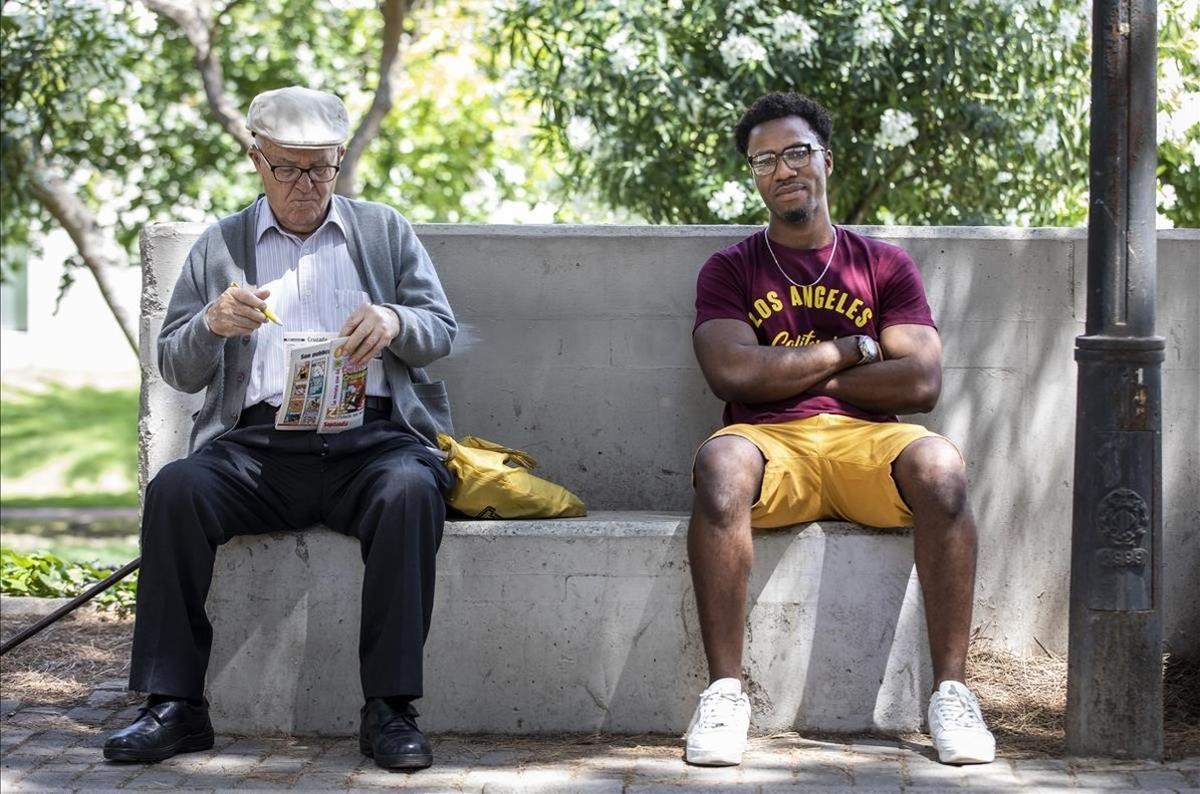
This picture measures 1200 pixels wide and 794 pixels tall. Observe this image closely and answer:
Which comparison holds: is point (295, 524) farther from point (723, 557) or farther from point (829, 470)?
point (829, 470)

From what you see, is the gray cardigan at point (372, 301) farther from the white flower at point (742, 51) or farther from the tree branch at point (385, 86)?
the tree branch at point (385, 86)

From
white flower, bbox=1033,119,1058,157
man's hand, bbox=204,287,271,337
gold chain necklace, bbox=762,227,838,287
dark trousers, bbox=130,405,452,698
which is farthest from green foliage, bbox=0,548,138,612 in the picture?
white flower, bbox=1033,119,1058,157

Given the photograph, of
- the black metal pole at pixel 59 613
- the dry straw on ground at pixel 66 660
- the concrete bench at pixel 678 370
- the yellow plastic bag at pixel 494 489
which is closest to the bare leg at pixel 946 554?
the concrete bench at pixel 678 370

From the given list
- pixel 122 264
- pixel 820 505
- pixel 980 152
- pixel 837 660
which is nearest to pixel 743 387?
pixel 820 505

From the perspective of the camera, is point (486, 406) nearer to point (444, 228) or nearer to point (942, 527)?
point (444, 228)

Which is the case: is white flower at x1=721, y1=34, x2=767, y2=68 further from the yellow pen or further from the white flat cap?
the yellow pen

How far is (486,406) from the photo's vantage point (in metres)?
5.55

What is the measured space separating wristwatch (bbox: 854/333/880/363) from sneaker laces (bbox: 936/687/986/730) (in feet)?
3.19

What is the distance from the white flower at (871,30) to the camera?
6801mm

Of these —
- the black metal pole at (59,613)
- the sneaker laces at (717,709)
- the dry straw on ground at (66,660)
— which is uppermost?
the black metal pole at (59,613)

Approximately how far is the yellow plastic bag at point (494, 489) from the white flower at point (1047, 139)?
127 inches

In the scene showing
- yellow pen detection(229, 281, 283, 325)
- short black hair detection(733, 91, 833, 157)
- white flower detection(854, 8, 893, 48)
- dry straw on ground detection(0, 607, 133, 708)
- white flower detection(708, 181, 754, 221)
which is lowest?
dry straw on ground detection(0, 607, 133, 708)

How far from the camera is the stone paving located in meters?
4.15

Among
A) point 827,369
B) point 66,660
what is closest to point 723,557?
point 827,369
